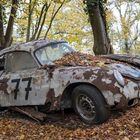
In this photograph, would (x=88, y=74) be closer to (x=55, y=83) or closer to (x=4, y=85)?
(x=55, y=83)

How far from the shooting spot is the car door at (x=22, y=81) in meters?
7.85

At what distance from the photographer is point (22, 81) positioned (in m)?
8.22

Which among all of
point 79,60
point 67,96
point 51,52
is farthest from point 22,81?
point 79,60

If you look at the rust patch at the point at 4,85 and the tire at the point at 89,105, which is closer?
the tire at the point at 89,105

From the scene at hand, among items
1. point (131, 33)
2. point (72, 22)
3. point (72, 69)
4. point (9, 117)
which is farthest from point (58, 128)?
point (131, 33)

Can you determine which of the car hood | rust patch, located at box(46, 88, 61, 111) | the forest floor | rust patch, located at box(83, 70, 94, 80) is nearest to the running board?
the forest floor

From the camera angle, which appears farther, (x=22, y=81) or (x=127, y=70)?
(x=22, y=81)

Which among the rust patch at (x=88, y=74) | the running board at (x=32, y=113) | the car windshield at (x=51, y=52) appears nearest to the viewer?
the rust patch at (x=88, y=74)

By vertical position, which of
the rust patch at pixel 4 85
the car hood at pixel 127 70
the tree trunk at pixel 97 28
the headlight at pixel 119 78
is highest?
the tree trunk at pixel 97 28

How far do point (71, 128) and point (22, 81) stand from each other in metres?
1.70

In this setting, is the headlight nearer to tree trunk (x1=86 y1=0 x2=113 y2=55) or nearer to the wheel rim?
the wheel rim

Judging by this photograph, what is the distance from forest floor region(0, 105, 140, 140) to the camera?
21.3ft

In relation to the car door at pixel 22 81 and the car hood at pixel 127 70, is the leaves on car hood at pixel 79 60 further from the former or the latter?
the car door at pixel 22 81

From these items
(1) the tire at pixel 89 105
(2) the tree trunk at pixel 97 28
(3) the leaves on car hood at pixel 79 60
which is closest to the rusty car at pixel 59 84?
(1) the tire at pixel 89 105
